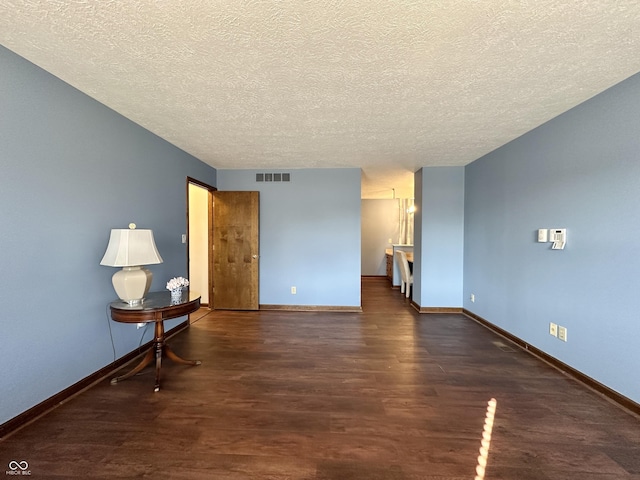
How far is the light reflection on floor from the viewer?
1414 mm

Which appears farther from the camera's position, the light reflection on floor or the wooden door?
the wooden door

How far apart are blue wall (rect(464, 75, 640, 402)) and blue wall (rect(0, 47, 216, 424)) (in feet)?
13.8

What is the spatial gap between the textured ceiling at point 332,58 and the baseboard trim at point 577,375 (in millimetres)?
2358

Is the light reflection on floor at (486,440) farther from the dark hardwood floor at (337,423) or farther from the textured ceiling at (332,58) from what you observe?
the textured ceiling at (332,58)

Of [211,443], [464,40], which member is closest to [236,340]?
[211,443]

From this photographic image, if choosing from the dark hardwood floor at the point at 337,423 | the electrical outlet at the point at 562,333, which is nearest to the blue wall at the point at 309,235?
the dark hardwood floor at the point at 337,423

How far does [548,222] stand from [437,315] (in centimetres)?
218

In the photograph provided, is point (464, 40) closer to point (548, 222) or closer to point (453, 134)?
point (453, 134)

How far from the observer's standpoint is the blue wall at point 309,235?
4441mm

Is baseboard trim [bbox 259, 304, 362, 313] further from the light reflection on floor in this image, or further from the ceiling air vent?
the light reflection on floor

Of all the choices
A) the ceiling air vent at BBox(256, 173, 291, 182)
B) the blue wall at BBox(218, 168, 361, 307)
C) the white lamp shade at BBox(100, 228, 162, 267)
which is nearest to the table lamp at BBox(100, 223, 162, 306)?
the white lamp shade at BBox(100, 228, 162, 267)

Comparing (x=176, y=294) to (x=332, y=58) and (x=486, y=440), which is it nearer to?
(x=332, y=58)

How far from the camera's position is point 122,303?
2.26 metres

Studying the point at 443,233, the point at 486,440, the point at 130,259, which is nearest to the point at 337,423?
the point at 486,440
